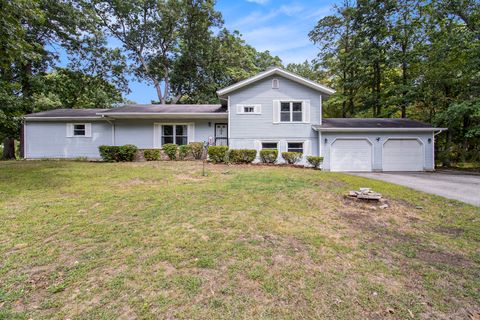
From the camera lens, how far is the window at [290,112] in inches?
544

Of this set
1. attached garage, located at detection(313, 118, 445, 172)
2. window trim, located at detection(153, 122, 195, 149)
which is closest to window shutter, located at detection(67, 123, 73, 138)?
window trim, located at detection(153, 122, 195, 149)

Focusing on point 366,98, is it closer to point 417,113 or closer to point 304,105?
point 417,113

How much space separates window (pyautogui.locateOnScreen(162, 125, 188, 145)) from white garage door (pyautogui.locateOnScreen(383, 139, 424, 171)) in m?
12.4

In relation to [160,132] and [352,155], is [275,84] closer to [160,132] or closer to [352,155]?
[352,155]

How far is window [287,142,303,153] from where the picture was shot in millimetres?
13844

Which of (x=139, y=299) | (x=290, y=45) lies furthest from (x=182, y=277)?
(x=290, y=45)

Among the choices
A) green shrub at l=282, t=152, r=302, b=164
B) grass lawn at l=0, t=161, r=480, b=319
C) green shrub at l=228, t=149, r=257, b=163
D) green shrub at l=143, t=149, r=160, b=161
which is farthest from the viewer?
green shrub at l=143, t=149, r=160, b=161

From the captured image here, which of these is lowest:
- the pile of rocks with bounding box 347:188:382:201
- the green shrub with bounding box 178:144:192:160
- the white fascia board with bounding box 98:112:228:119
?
the pile of rocks with bounding box 347:188:382:201

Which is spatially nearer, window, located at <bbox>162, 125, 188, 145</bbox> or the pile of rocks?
the pile of rocks

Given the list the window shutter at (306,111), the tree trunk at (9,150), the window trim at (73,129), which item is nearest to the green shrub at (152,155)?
the window trim at (73,129)

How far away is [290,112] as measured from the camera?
1380 centimetres

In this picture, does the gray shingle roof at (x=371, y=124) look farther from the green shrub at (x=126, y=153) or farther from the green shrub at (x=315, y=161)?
the green shrub at (x=126, y=153)

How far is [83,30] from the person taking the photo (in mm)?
19219

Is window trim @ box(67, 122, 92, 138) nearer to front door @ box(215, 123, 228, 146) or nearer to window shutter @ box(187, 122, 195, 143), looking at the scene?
window shutter @ box(187, 122, 195, 143)
